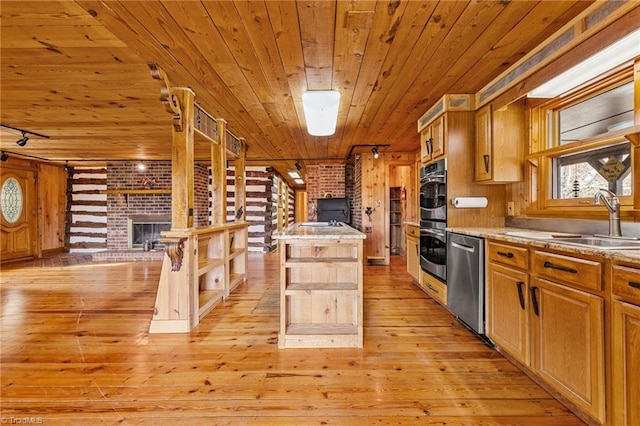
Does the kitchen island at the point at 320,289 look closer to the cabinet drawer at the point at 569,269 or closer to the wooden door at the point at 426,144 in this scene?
the cabinet drawer at the point at 569,269

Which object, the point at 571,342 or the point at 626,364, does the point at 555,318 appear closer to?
the point at 571,342

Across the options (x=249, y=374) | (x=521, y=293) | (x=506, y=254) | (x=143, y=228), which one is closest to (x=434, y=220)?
(x=506, y=254)

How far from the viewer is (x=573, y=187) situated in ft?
7.75

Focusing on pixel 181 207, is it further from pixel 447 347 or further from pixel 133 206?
pixel 133 206

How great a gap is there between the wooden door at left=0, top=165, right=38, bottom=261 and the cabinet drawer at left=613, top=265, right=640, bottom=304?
908 centimetres

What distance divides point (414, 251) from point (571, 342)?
259 cm

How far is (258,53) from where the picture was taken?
2.24 m

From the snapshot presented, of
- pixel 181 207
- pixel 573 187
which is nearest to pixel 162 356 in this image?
pixel 181 207

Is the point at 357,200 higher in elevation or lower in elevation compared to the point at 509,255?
higher

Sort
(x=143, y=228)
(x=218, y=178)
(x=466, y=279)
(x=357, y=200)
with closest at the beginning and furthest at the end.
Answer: (x=466, y=279), (x=218, y=178), (x=357, y=200), (x=143, y=228)

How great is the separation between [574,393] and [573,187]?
62.3 inches

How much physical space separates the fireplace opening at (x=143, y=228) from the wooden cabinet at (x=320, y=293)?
5354mm

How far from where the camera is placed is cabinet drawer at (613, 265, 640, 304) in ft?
3.94

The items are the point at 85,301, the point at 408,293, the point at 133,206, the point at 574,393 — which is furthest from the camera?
the point at 133,206
